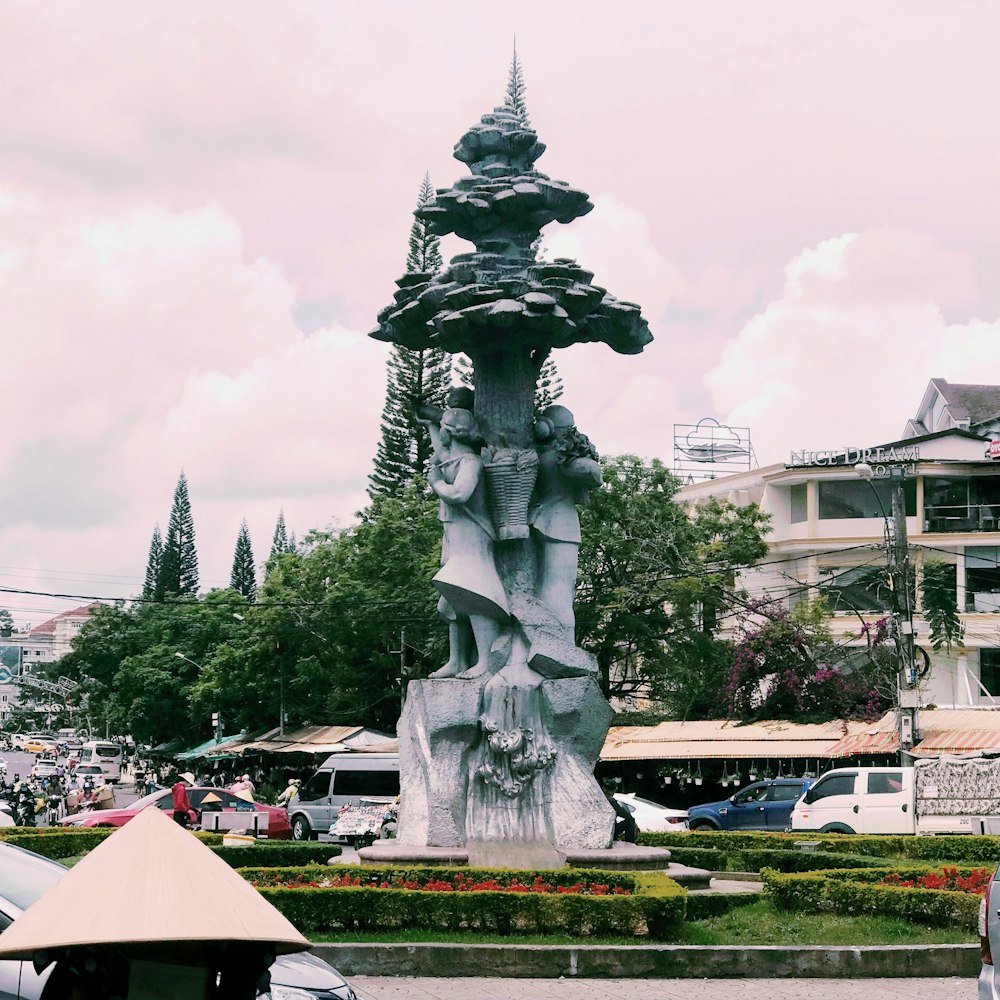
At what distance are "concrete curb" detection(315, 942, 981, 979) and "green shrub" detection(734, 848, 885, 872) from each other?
4147 mm

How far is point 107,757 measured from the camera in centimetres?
7375

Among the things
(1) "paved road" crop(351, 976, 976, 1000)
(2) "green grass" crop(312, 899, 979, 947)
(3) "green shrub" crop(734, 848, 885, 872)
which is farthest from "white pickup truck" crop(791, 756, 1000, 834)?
(1) "paved road" crop(351, 976, 976, 1000)

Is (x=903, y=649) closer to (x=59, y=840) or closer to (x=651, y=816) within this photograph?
(x=651, y=816)

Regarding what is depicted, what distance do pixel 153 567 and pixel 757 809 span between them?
190 ft

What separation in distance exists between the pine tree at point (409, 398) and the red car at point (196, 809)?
16644 millimetres

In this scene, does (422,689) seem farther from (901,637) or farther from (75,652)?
(75,652)

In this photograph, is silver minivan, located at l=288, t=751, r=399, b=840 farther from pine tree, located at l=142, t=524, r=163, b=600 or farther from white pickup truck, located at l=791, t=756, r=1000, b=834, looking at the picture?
pine tree, located at l=142, t=524, r=163, b=600

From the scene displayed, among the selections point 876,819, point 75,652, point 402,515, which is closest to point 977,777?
point 876,819

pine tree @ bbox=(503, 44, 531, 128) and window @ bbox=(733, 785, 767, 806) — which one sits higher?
pine tree @ bbox=(503, 44, 531, 128)

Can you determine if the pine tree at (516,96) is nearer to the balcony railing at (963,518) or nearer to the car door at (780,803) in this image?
the car door at (780,803)

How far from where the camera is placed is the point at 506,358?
16.2m

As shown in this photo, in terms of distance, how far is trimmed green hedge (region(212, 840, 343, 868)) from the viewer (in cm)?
1702

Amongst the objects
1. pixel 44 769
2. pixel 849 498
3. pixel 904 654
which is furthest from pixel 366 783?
pixel 44 769

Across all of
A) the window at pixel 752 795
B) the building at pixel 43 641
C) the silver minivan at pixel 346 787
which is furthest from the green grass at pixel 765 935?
the building at pixel 43 641
